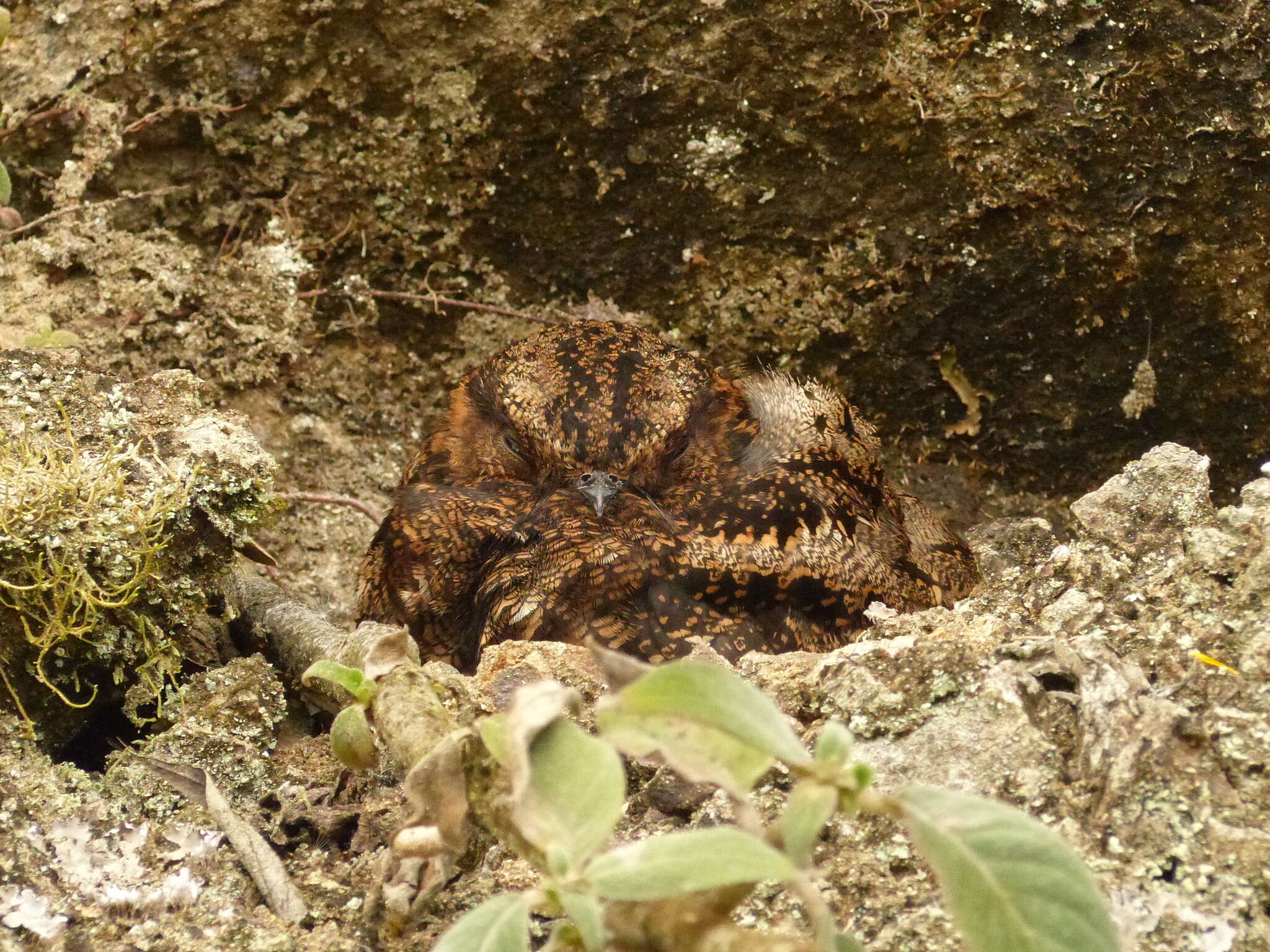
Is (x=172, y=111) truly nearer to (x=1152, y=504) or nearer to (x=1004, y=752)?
(x=1152, y=504)

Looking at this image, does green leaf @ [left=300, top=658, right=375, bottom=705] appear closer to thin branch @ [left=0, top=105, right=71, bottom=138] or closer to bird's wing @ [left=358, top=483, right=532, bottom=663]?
bird's wing @ [left=358, top=483, right=532, bottom=663]

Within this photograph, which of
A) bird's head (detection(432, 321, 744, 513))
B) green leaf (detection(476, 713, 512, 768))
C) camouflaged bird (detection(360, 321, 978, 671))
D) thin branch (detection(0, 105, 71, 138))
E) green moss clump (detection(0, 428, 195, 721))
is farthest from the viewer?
thin branch (detection(0, 105, 71, 138))

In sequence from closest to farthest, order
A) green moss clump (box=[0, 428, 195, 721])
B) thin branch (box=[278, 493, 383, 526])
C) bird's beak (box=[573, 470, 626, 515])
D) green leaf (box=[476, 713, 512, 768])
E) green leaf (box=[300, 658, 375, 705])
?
green leaf (box=[476, 713, 512, 768]), green leaf (box=[300, 658, 375, 705]), green moss clump (box=[0, 428, 195, 721]), bird's beak (box=[573, 470, 626, 515]), thin branch (box=[278, 493, 383, 526])

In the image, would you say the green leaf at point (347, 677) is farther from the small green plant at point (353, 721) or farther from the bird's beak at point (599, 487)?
the bird's beak at point (599, 487)

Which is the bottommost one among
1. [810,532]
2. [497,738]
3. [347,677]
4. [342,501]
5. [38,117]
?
[342,501]

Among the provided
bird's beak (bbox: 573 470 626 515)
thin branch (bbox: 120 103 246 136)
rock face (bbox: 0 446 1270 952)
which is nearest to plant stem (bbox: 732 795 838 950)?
rock face (bbox: 0 446 1270 952)

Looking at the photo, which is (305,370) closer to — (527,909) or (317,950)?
(317,950)

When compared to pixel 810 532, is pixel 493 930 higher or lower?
higher

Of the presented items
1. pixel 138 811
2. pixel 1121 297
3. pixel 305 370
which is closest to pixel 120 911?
pixel 138 811

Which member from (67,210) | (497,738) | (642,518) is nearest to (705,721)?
(497,738)
